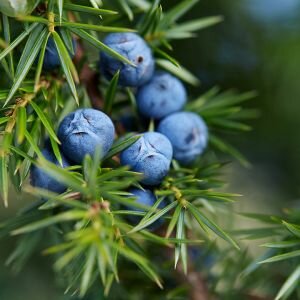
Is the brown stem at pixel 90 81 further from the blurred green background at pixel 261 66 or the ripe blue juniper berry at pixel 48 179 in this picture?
the blurred green background at pixel 261 66

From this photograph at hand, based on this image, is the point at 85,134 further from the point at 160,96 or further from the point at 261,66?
the point at 261,66

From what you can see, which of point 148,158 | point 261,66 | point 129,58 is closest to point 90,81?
point 129,58

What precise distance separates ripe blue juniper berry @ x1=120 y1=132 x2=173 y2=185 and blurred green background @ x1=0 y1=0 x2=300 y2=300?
1.76ft

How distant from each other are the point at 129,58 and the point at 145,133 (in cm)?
13

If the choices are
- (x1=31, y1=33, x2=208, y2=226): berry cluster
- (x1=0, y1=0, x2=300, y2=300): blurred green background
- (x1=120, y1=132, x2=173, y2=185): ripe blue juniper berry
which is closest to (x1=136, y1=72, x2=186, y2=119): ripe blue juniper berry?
(x1=31, y1=33, x2=208, y2=226): berry cluster

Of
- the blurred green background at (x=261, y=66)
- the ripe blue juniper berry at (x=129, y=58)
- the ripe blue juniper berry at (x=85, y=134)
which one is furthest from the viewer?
the blurred green background at (x=261, y=66)

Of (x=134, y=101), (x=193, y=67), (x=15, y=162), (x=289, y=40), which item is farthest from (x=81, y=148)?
(x=289, y=40)

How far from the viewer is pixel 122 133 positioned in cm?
88

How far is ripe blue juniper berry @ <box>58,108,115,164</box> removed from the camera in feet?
2.38

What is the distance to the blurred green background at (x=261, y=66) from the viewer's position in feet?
4.20

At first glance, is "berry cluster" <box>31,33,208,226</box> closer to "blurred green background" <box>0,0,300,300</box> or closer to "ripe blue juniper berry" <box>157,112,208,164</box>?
"ripe blue juniper berry" <box>157,112,208,164</box>

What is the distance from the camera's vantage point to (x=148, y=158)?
764mm

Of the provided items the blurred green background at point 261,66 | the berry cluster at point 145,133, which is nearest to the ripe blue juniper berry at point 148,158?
the berry cluster at point 145,133

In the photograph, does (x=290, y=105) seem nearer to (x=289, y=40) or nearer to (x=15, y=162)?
(x=289, y=40)
